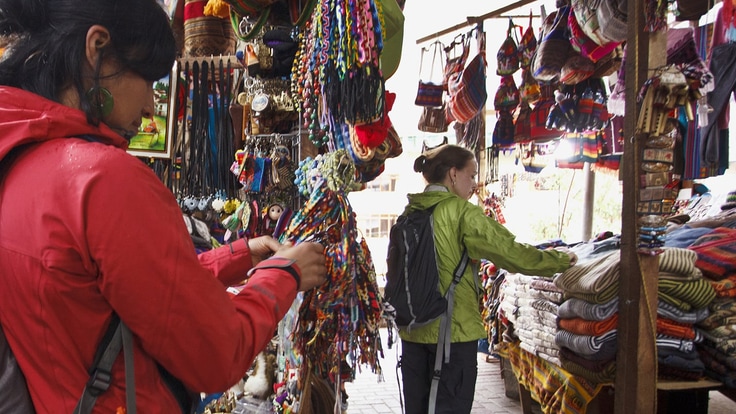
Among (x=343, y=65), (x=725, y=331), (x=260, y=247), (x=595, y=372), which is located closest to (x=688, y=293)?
(x=725, y=331)

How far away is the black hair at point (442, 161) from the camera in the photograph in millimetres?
2850

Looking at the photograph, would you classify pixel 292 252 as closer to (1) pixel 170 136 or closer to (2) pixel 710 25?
(1) pixel 170 136

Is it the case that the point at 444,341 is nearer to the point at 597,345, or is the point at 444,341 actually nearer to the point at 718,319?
the point at 597,345

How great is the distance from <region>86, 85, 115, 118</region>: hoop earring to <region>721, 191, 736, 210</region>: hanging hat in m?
3.55

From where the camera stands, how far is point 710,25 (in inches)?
127

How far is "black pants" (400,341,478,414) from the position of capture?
264 centimetres

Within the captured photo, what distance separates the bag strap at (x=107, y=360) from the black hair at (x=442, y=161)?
215cm

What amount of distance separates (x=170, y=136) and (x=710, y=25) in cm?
301

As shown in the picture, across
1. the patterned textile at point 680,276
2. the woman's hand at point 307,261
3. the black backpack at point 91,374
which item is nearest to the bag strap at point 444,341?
the patterned textile at point 680,276

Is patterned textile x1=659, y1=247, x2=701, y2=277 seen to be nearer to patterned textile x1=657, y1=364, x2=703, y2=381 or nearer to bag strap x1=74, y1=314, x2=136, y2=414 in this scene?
patterned textile x1=657, y1=364, x2=703, y2=381

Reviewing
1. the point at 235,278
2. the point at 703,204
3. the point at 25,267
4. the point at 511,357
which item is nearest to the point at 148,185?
the point at 25,267

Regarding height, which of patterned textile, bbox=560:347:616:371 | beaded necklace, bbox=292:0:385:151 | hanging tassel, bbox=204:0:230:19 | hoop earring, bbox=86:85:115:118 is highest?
Result: hanging tassel, bbox=204:0:230:19

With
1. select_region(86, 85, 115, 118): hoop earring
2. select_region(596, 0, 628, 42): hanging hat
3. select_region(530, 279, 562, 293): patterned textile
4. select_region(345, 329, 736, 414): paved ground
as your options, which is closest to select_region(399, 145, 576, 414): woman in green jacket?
select_region(530, 279, 562, 293): patterned textile

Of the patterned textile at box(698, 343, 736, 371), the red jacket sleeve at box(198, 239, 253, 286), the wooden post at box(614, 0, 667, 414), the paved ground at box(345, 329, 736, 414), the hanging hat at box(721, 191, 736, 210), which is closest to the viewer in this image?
the red jacket sleeve at box(198, 239, 253, 286)
